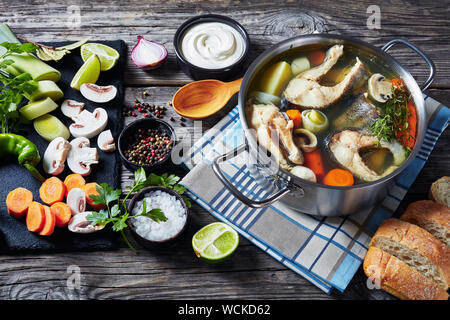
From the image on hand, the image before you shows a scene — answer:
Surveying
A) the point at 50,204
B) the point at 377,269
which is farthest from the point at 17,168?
the point at 377,269

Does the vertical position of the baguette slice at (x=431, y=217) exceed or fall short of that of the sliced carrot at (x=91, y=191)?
it exceeds it

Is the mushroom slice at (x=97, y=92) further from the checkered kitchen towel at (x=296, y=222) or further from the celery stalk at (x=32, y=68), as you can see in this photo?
the checkered kitchen towel at (x=296, y=222)

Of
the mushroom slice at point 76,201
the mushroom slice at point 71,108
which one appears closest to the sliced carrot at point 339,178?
the mushroom slice at point 76,201

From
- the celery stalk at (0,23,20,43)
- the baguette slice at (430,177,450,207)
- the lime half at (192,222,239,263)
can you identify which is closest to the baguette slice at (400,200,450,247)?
the baguette slice at (430,177,450,207)

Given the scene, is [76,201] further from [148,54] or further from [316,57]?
[316,57]

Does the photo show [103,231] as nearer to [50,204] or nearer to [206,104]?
[50,204]
